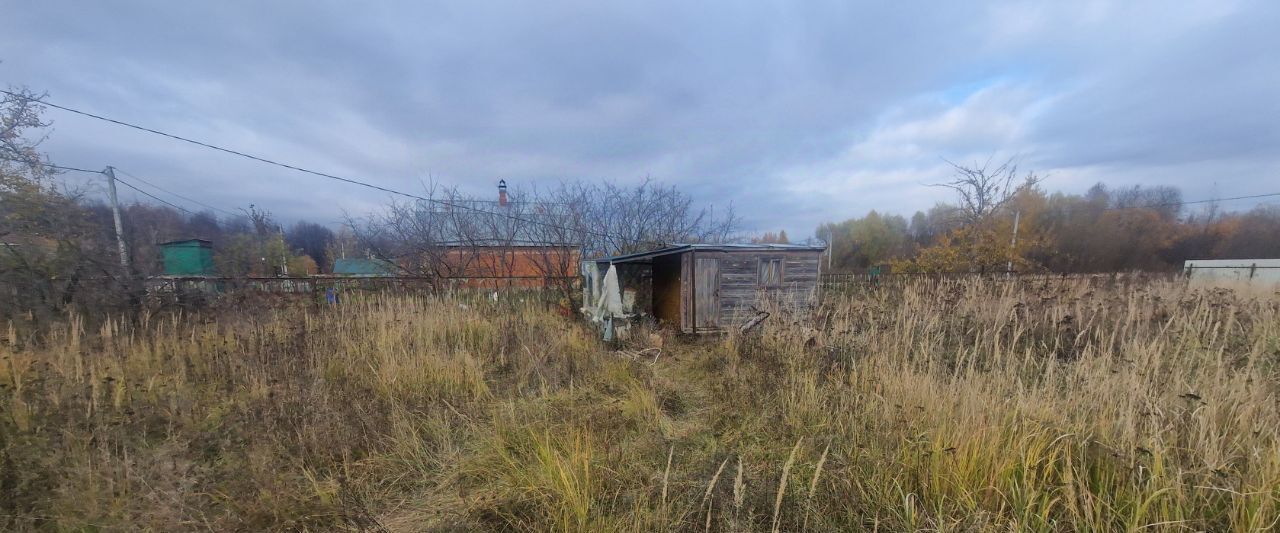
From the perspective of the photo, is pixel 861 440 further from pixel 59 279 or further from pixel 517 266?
pixel 517 266

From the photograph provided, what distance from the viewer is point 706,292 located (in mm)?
6793

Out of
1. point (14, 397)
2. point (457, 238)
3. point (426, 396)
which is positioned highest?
point (457, 238)

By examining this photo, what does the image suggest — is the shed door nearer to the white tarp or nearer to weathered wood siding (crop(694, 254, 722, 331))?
weathered wood siding (crop(694, 254, 722, 331))

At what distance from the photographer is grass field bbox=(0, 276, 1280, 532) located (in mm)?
1913

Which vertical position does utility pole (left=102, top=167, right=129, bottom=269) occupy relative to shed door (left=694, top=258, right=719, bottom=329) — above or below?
above

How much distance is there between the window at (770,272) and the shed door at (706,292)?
84 centimetres

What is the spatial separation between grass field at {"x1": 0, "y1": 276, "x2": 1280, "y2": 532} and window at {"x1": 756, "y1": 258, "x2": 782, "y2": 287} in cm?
241

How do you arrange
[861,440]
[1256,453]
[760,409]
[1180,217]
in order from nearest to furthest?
[1256,453] → [861,440] → [760,409] → [1180,217]

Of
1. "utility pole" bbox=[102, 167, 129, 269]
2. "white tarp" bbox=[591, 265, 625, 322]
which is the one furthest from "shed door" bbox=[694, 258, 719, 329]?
"utility pole" bbox=[102, 167, 129, 269]

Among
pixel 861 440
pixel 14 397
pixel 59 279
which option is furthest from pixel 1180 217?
pixel 59 279

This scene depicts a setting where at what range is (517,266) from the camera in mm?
13234

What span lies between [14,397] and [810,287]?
9.13 metres

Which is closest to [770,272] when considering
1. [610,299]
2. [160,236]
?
[610,299]

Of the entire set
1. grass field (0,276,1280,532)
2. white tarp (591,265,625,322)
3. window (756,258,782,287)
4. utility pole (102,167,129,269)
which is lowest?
grass field (0,276,1280,532)
